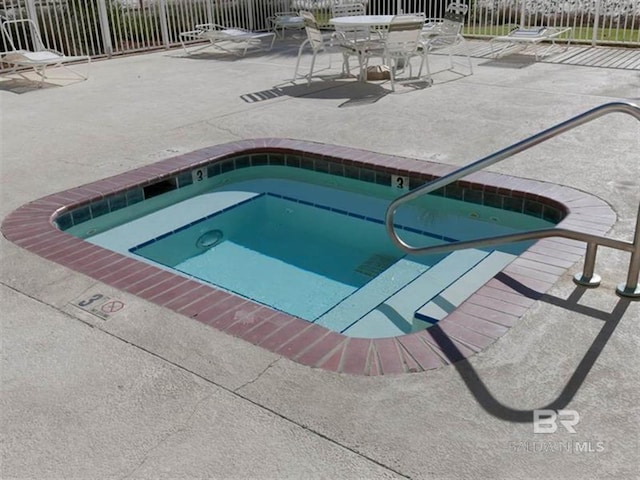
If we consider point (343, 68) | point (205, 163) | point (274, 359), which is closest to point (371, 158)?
point (205, 163)

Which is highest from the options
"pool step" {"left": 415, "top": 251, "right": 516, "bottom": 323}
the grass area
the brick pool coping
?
the grass area

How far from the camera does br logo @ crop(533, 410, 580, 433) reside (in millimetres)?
2088

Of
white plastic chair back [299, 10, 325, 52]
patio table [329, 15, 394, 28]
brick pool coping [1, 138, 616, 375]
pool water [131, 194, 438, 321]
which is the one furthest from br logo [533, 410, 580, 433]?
white plastic chair back [299, 10, 325, 52]

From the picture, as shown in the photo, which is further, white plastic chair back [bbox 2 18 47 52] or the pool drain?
white plastic chair back [bbox 2 18 47 52]

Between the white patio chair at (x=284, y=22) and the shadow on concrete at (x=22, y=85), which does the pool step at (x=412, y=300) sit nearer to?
the shadow on concrete at (x=22, y=85)

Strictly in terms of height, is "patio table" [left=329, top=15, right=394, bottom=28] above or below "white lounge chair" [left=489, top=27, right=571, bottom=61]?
above

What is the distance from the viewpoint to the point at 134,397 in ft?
7.68

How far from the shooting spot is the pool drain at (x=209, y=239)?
4.55 m

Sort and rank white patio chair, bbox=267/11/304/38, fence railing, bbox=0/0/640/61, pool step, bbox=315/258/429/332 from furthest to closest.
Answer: white patio chair, bbox=267/11/304/38 → fence railing, bbox=0/0/640/61 → pool step, bbox=315/258/429/332

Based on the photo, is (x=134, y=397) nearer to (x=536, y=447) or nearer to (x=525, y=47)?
(x=536, y=447)

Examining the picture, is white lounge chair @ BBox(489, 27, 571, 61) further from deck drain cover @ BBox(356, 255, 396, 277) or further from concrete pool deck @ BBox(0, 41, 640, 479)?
deck drain cover @ BBox(356, 255, 396, 277)

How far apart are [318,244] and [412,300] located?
1.14m

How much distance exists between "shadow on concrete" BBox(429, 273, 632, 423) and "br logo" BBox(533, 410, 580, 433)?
0.02 meters

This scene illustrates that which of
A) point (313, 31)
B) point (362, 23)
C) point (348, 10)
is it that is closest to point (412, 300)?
point (362, 23)
